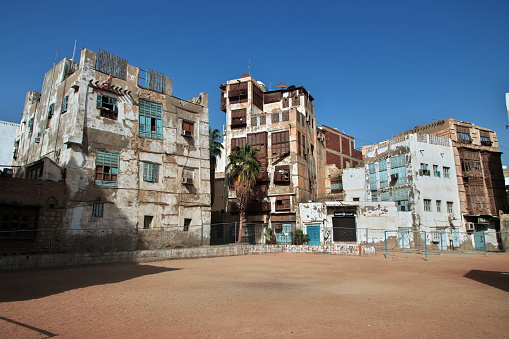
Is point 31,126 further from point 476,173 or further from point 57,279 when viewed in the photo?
point 476,173

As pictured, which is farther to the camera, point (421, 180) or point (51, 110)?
point (421, 180)

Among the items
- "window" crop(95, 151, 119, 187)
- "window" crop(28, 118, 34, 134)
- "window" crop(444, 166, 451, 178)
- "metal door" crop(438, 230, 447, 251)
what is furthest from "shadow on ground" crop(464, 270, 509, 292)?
"window" crop(28, 118, 34, 134)

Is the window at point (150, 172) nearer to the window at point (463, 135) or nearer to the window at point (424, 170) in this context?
the window at point (424, 170)

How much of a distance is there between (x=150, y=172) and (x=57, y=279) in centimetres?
1240

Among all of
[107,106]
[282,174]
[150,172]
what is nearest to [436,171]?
[282,174]

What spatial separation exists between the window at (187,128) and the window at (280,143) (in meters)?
15.6

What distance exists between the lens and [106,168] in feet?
76.3

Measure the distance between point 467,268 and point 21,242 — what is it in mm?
23947

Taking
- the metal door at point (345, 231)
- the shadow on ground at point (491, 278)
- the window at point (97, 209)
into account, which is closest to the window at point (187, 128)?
the window at point (97, 209)

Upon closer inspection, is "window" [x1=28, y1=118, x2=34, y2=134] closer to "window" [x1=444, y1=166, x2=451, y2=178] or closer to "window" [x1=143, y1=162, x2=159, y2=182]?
"window" [x1=143, y1=162, x2=159, y2=182]

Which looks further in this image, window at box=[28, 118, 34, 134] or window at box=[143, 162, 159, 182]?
window at box=[28, 118, 34, 134]

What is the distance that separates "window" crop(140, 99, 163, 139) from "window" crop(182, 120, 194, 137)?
1967 millimetres

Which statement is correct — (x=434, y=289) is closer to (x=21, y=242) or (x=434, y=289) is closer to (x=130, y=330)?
(x=130, y=330)

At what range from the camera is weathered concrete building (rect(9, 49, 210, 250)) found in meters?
22.2
